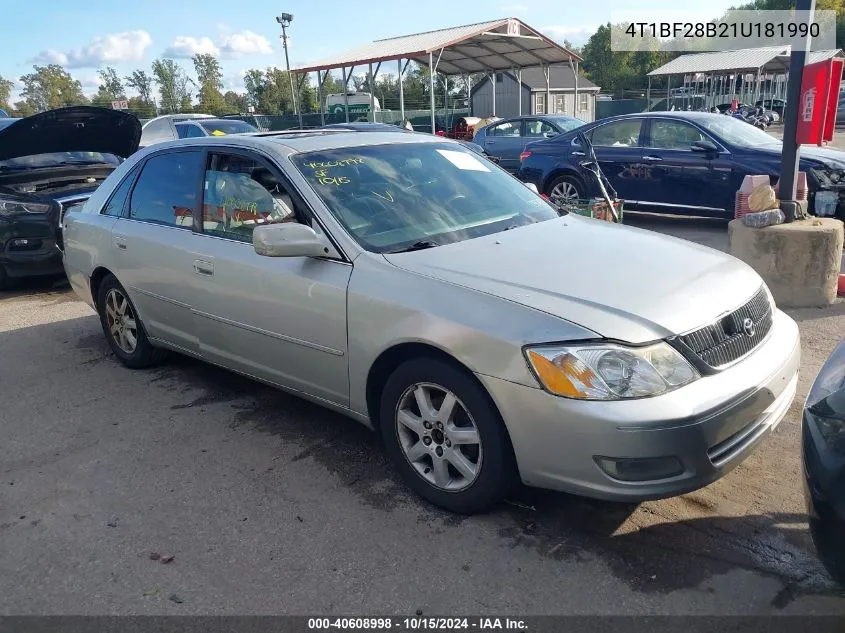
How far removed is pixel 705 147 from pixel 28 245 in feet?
27.1

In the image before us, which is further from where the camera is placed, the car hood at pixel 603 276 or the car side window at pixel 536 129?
the car side window at pixel 536 129

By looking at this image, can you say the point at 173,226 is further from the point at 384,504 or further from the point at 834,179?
the point at 834,179

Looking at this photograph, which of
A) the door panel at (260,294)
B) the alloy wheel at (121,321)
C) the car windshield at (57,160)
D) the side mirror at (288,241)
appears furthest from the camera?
the car windshield at (57,160)

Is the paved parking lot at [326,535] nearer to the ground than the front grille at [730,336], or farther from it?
nearer to the ground

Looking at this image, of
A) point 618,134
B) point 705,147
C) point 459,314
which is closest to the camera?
point 459,314

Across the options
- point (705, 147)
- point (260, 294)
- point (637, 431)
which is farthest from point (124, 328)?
point (705, 147)

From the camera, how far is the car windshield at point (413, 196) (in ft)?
11.7

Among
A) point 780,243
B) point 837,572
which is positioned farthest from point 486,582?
point 780,243

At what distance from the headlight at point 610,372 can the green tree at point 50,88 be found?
68.5 m

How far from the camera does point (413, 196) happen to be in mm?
3816

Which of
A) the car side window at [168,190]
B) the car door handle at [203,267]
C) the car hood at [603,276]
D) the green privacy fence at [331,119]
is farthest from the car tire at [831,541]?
the green privacy fence at [331,119]

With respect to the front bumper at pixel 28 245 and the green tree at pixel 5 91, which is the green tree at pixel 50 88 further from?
the front bumper at pixel 28 245

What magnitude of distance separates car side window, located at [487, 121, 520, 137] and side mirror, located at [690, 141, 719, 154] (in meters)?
7.17

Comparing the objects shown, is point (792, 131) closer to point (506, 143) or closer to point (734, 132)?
point (734, 132)
